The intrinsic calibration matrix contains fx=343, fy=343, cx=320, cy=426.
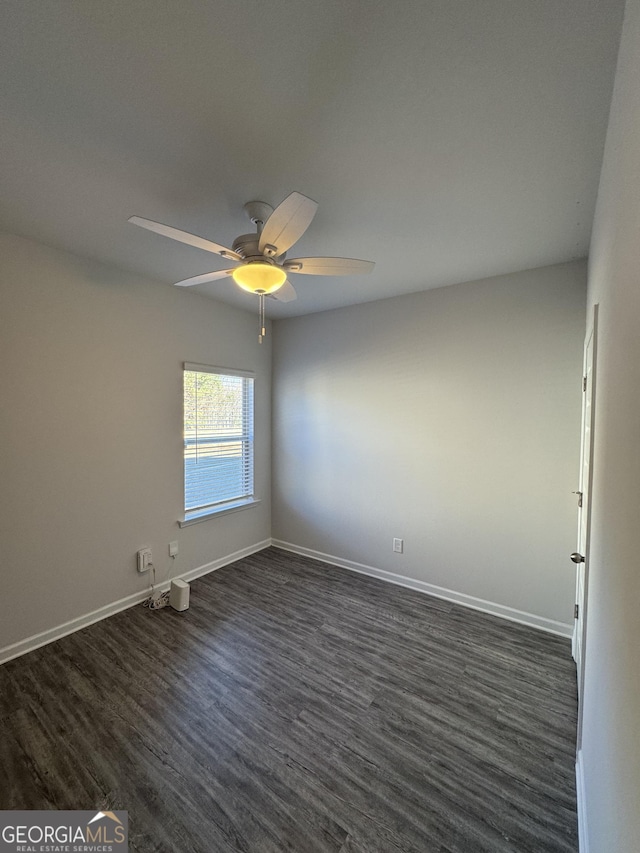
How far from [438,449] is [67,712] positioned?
9.51 feet

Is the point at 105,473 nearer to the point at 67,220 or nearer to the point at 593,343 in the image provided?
the point at 67,220

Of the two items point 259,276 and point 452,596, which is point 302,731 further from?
point 259,276

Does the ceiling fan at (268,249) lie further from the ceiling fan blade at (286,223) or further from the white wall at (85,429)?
the white wall at (85,429)

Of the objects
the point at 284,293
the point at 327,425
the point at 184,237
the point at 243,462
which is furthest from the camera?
the point at 243,462

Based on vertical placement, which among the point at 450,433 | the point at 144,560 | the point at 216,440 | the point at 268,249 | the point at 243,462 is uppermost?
the point at 268,249

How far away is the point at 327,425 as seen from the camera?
3623 millimetres

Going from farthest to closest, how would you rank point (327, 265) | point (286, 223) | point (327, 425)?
point (327, 425)
point (327, 265)
point (286, 223)

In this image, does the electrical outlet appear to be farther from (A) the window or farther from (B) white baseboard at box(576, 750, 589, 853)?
(B) white baseboard at box(576, 750, 589, 853)

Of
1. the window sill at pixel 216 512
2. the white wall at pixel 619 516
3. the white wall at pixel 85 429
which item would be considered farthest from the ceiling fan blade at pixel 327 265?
the window sill at pixel 216 512

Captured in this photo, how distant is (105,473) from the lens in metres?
2.60

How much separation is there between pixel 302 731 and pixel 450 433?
222 cm

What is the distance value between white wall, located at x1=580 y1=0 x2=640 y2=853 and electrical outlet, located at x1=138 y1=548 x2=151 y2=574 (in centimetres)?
289

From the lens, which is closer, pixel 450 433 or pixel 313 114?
pixel 313 114

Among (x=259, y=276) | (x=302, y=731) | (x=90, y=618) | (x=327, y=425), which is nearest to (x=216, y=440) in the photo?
(x=327, y=425)
